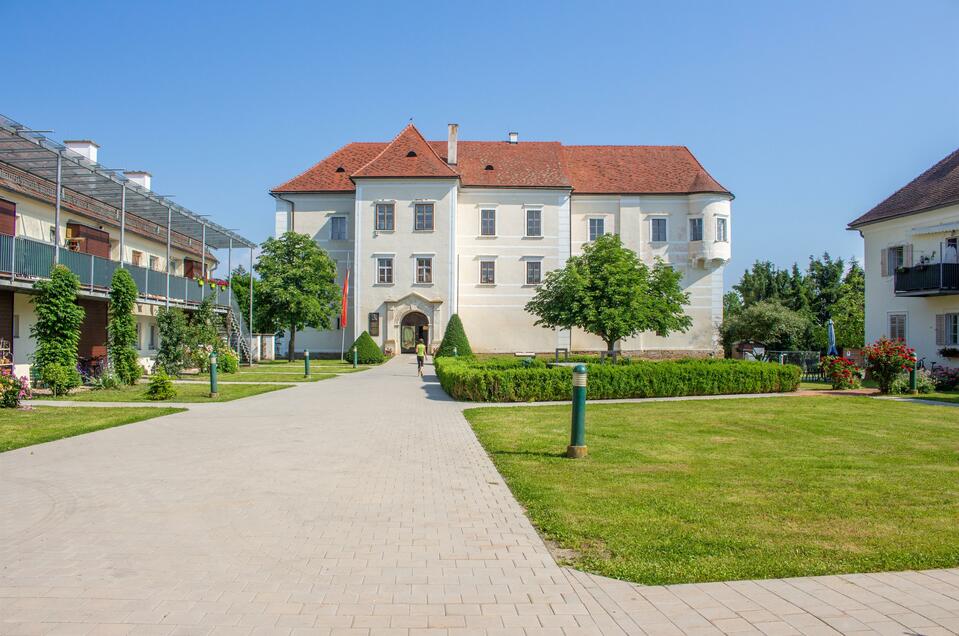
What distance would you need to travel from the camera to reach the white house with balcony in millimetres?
28734

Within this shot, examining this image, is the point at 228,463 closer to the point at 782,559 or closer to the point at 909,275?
the point at 782,559

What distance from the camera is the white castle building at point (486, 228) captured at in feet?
151

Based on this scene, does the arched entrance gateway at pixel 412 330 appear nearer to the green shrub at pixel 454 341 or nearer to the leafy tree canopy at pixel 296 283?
the green shrub at pixel 454 341

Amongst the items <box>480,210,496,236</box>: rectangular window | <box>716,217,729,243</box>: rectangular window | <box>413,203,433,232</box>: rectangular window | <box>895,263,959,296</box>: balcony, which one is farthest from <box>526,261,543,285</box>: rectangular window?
<box>895,263,959,296</box>: balcony

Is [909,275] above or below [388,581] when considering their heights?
above

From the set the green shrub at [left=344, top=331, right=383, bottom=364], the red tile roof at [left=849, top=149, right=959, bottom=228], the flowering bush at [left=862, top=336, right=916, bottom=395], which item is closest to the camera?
the flowering bush at [left=862, top=336, right=916, bottom=395]

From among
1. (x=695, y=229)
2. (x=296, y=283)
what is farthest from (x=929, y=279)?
(x=296, y=283)

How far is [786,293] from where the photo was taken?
2099 inches

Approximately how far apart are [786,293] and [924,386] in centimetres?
3254

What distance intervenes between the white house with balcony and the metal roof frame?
31.4 m

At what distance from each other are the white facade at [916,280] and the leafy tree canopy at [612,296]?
30.3 ft

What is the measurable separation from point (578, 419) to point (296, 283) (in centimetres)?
3550

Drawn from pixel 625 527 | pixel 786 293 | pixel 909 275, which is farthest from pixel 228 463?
pixel 786 293

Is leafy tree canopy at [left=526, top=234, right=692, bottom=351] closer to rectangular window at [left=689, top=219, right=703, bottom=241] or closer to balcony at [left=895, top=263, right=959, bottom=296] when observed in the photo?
balcony at [left=895, top=263, right=959, bottom=296]
